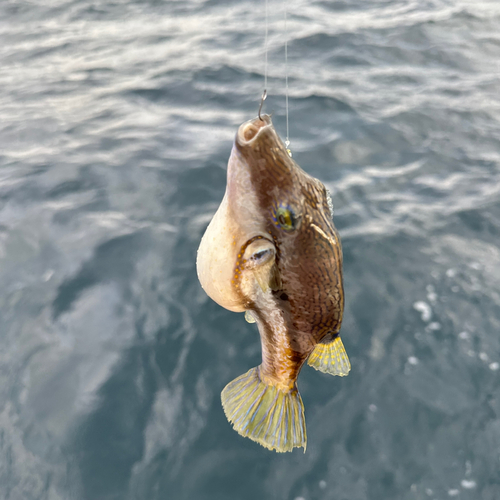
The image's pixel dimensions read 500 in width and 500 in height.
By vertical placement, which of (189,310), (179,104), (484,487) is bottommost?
(484,487)

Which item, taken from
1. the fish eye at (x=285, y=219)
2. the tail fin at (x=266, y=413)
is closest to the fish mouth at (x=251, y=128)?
the fish eye at (x=285, y=219)

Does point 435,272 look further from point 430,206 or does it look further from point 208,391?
point 208,391

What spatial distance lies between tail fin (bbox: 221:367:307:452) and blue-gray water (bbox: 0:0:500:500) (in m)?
0.65

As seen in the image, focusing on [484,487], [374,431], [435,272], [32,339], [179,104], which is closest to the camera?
[484,487]

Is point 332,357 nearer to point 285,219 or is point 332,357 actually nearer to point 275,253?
point 275,253

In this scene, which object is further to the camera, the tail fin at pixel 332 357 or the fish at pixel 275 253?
the tail fin at pixel 332 357

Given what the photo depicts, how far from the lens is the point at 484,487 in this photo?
3.24 m

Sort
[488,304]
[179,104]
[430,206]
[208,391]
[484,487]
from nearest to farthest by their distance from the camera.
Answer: [484,487], [208,391], [488,304], [430,206], [179,104]

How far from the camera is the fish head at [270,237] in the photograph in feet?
7.82

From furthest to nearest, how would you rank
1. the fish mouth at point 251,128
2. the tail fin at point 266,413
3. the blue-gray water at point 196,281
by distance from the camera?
the blue-gray water at point 196,281 → the tail fin at point 266,413 → the fish mouth at point 251,128

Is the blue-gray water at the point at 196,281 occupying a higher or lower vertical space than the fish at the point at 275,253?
lower

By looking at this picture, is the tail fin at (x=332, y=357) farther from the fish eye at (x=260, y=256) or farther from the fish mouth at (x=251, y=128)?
the fish mouth at (x=251, y=128)

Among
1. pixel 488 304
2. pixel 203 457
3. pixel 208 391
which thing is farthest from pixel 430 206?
pixel 203 457

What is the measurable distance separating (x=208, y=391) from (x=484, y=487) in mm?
2168
